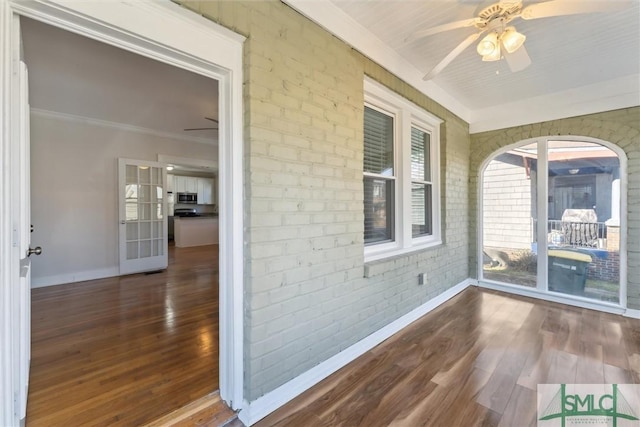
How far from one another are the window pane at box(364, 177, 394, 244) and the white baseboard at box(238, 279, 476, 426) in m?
0.86

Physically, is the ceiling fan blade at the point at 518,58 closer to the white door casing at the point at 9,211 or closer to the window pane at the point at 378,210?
the window pane at the point at 378,210

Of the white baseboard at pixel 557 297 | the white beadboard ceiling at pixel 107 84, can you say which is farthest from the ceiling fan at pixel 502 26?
the white baseboard at pixel 557 297

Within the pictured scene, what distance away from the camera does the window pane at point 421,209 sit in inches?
131

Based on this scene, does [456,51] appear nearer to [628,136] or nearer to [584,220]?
[628,136]

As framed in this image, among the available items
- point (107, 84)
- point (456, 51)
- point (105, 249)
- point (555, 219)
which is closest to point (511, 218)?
point (555, 219)

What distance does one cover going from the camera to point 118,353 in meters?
2.23

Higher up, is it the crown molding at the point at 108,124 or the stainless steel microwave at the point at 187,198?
the crown molding at the point at 108,124

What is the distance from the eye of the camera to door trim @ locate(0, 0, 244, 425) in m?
1.08

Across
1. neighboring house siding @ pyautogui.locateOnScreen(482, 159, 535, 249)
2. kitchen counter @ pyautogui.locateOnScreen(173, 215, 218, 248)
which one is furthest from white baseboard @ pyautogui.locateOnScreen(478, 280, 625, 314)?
kitchen counter @ pyautogui.locateOnScreen(173, 215, 218, 248)

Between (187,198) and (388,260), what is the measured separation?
28.9 ft

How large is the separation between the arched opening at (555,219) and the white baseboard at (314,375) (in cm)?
198

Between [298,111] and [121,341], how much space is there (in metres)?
2.52

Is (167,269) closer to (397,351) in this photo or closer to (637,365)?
(397,351)

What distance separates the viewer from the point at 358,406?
5.58 feet
